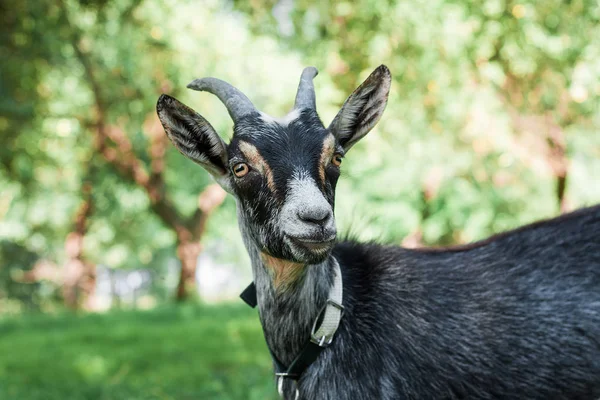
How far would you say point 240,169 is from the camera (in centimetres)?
268

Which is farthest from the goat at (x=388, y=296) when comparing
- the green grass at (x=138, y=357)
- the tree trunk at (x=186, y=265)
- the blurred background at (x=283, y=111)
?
the tree trunk at (x=186, y=265)

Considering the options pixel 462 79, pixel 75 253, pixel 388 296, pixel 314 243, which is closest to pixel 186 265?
pixel 75 253

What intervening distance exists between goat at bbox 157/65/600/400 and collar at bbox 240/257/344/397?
0.03 meters

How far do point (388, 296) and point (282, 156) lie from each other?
842 mm

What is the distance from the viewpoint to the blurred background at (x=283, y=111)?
5672 mm

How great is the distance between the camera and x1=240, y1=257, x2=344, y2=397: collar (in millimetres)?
2723

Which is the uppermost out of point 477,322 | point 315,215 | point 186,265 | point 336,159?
point 186,265

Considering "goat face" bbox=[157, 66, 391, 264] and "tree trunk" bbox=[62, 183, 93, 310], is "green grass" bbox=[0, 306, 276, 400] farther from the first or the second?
"tree trunk" bbox=[62, 183, 93, 310]

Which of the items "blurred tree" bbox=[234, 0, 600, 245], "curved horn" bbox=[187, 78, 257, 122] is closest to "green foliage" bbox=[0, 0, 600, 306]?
"blurred tree" bbox=[234, 0, 600, 245]

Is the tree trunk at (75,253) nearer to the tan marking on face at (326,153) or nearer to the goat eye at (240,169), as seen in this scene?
the goat eye at (240,169)

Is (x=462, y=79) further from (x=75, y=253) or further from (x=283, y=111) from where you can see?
(x=75, y=253)

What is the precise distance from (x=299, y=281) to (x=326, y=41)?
4686 millimetres

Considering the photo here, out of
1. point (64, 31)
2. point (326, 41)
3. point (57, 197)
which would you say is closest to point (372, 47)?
point (326, 41)

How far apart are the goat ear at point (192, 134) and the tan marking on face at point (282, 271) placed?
45 cm
